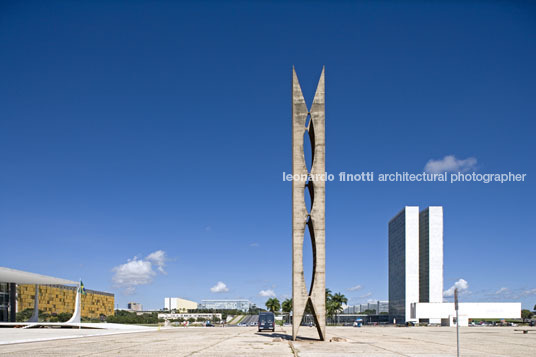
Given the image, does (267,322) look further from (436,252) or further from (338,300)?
(436,252)

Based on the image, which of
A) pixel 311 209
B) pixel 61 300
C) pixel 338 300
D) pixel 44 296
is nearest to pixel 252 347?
pixel 311 209

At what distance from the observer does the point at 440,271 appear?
141625 millimetres

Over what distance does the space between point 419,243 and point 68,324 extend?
396 ft

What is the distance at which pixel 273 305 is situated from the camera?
139 metres

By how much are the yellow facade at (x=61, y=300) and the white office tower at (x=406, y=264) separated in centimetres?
8234

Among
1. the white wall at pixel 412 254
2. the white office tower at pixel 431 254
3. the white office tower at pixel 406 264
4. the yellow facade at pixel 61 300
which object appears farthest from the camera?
the white office tower at pixel 406 264

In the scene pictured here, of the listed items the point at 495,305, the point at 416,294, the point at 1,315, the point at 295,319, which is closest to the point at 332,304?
the point at 416,294

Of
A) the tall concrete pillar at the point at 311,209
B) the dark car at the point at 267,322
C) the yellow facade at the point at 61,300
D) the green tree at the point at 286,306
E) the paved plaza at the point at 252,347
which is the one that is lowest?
the green tree at the point at 286,306

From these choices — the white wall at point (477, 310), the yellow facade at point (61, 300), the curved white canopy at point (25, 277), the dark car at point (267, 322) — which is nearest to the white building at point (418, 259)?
the white wall at point (477, 310)

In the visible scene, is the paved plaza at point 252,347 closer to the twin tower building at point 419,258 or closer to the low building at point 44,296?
the low building at point 44,296

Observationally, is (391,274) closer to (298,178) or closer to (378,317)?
(378,317)

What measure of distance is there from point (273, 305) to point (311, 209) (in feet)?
379

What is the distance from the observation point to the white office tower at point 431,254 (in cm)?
14012

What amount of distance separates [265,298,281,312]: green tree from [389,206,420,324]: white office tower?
35521mm
